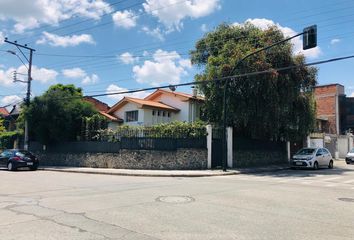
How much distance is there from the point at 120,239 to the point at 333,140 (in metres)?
40.9

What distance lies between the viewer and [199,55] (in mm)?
28859

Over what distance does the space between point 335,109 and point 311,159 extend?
31.3 metres

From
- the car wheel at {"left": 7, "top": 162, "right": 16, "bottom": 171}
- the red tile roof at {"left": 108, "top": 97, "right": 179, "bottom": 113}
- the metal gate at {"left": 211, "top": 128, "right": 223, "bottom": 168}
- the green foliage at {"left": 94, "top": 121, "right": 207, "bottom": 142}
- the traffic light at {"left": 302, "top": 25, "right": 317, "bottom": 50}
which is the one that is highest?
the traffic light at {"left": 302, "top": 25, "right": 317, "bottom": 50}

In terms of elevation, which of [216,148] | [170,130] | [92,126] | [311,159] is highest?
[92,126]

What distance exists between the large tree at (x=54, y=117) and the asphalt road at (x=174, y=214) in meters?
17.4

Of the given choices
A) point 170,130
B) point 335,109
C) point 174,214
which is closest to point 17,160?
point 170,130

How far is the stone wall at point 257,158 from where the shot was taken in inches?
1022

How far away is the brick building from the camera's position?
52969 millimetres

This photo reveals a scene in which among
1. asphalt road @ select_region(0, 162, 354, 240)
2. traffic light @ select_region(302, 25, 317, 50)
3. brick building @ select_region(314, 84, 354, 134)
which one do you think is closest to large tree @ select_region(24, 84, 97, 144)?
asphalt road @ select_region(0, 162, 354, 240)

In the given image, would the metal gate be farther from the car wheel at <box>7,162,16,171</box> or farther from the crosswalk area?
the car wheel at <box>7,162,16,171</box>

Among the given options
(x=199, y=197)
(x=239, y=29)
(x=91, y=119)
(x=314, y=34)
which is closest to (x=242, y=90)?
(x=239, y=29)

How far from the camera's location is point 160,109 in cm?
3603

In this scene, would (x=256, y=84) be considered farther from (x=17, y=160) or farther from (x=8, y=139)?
(x=8, y=139)

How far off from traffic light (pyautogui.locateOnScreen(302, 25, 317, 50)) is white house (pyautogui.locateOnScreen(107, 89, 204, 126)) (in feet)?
64.6
